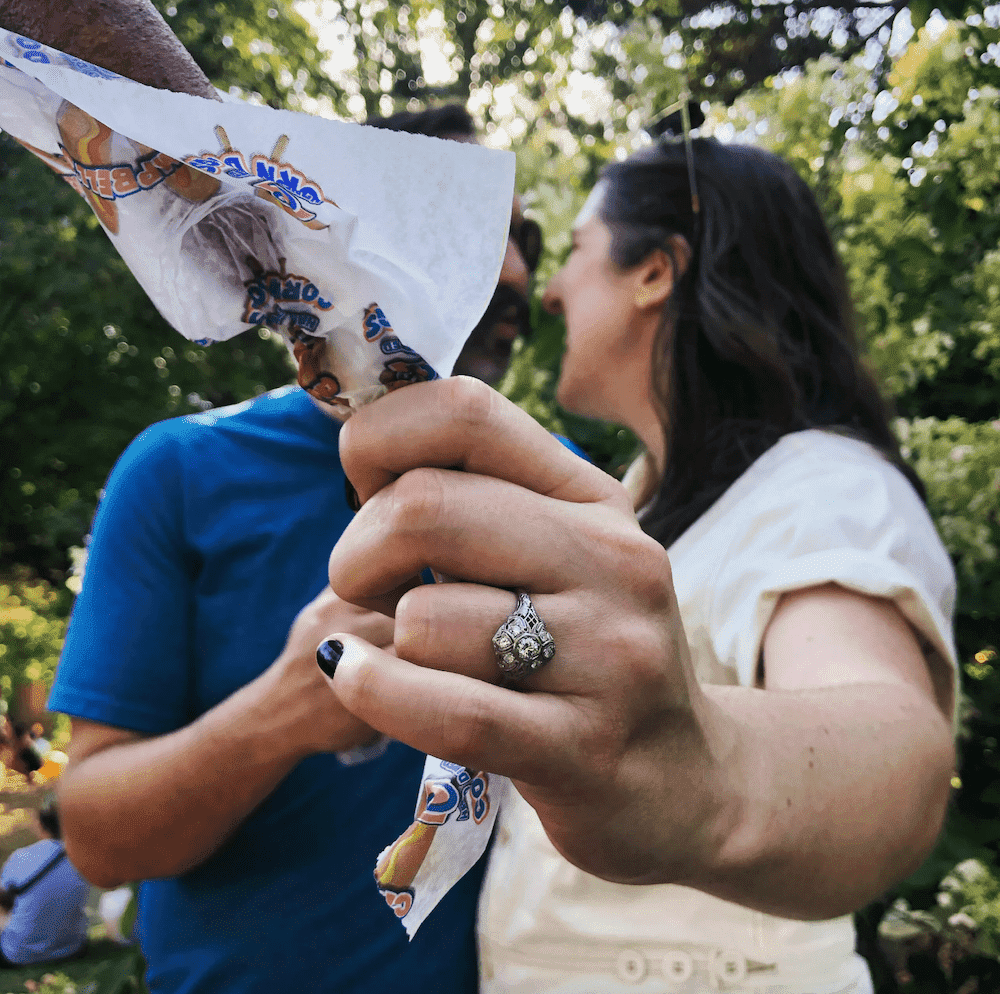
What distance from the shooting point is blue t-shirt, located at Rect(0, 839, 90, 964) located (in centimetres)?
428

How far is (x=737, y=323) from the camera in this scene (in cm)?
170

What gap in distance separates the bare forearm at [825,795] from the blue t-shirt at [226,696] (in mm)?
729

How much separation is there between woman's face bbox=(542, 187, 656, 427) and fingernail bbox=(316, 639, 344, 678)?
1431 millimetres

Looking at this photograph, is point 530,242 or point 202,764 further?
point 530,242

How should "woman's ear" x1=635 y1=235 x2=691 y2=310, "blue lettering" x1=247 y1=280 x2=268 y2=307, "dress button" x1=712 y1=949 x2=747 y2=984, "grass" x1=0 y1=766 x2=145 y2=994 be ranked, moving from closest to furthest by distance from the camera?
"blue lettering" x1=247 y1=280 x2=268 y2=307 → "dress button" x1=712 y1=949 x2=747 y2=984 → "woman's ear" x1=635 y1=235 x2=691 y2=310 → "grass" x1=0 y1=766 x2=145 y2=994

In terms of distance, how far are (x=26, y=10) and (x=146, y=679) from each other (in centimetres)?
99

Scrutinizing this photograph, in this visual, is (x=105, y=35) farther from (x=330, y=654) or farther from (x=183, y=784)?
(x=183, y=784)

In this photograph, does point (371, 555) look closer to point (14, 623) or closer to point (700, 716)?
point (700, 716)

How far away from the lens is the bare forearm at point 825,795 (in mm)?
→ 719

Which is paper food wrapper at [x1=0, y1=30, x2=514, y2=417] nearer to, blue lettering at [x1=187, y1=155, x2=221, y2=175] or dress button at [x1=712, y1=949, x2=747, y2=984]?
blue lettering at [x1=187, y1=155, x2=221, y2=175]

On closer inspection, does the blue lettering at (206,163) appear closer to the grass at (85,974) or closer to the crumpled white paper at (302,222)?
the crumpled white paper at (302,222)

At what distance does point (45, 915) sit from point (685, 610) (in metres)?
4.75

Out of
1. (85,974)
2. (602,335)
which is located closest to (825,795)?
(602,335)

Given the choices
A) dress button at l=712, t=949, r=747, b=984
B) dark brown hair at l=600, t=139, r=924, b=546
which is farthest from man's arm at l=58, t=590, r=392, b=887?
dark brown hair at l=600, t=139, r=924, b=546
